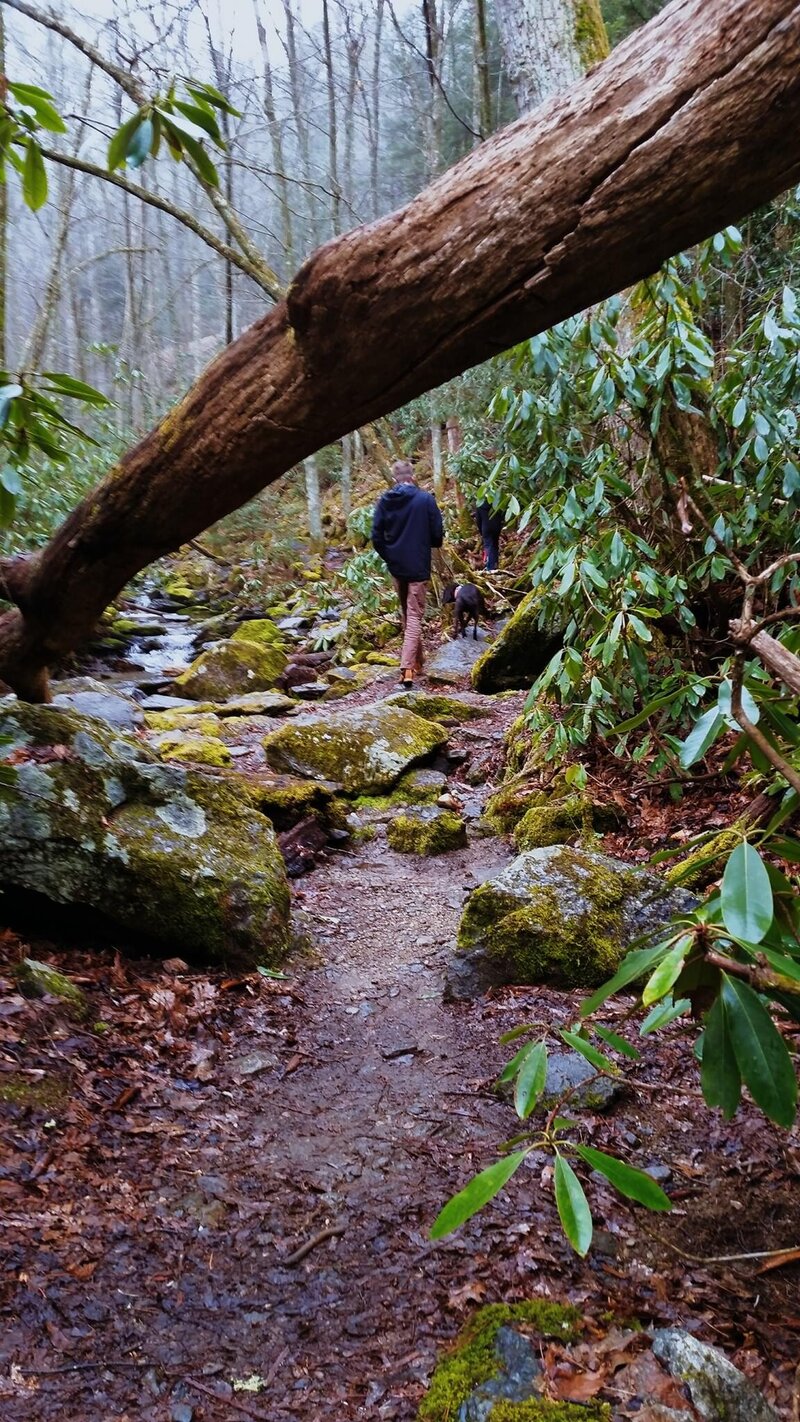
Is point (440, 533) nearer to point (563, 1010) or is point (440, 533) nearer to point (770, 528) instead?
point (770, 528)

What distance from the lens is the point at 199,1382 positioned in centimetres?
178

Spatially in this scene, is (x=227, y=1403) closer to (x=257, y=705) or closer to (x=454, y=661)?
(x=257, y=705)

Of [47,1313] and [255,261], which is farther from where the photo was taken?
[255,261]

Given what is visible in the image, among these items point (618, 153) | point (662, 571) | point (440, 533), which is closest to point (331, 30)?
point (440, 533)

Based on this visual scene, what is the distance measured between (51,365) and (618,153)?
91.3 feet

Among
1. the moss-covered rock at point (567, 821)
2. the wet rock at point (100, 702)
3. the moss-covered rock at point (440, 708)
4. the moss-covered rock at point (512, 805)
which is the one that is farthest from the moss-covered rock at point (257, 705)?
the moss-covered rock at point (567, 821)

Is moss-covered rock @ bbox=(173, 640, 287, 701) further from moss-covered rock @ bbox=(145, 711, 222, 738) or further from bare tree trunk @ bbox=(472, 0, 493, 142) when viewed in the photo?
bare tree trunk @ bbox=(472, 0, 493, 142)

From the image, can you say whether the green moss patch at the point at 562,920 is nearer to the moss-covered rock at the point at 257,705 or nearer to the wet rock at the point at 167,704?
the moss-covered rock at the point at 257,705

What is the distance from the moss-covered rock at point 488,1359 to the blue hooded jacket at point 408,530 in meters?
7.56

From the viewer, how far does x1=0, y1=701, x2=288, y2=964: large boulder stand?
3.40 m

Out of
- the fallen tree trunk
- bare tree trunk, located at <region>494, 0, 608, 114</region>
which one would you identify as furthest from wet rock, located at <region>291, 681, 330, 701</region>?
the fallen tree trunk

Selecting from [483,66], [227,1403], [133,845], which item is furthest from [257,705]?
[483,66]

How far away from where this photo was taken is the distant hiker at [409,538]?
880 centimetres

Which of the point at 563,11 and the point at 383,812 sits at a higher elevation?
the point at 563,11
